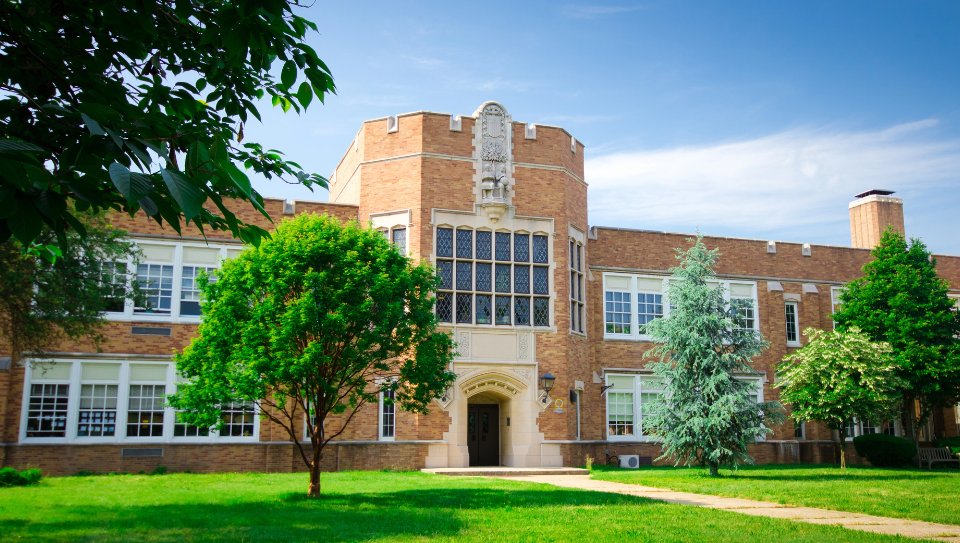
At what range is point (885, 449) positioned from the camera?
24.4 metres

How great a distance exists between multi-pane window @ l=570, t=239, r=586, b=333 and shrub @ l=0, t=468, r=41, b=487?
1411 cm

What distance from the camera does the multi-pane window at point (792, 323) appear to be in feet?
88.0

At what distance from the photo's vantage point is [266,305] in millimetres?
12812

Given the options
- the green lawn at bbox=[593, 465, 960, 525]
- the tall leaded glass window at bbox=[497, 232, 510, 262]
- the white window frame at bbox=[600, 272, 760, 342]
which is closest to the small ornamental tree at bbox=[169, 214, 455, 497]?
the green lawn at bbox=[593, 465, 960, 525]

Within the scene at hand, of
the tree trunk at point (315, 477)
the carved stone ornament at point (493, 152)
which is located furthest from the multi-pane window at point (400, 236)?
the tree trunk at point (315, 477)

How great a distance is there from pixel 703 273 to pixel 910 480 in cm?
666

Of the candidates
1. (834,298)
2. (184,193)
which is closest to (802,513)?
(184,193)

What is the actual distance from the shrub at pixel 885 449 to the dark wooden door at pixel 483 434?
40.2ft

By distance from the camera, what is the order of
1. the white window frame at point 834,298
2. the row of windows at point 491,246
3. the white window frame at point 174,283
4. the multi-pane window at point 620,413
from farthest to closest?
the white window frame at point 834,298, the multi-pane window at point 620,413, the row of windows at point 491,246, the white window frame at point 174,283

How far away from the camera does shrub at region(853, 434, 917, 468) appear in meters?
24.4

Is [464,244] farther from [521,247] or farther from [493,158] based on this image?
[493,158]

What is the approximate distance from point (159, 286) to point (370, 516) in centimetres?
1258

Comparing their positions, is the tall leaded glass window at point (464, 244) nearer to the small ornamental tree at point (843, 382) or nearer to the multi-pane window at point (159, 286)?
the multi-pane window at point (159, 286)

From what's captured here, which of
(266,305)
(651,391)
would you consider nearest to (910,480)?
(651,391)
